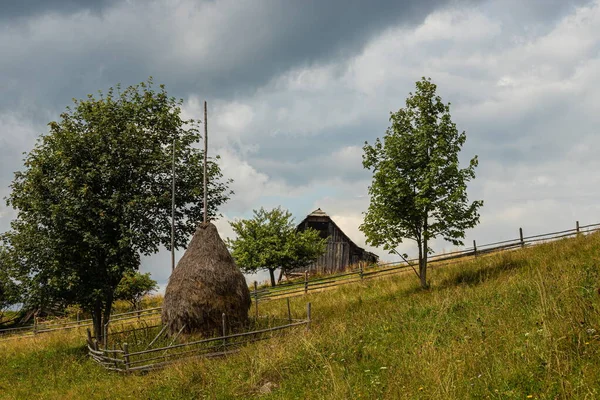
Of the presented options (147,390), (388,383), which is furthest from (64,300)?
(388,383)

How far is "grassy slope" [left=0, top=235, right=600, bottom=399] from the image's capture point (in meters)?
6.35

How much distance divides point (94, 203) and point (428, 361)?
17.6 metres

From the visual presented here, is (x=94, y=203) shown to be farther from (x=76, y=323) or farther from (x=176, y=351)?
(x=76, y=323)

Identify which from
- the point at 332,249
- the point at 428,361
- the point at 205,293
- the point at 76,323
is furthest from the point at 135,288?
the point at 428,361

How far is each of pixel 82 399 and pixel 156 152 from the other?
13.5m

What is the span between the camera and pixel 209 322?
15.7 m

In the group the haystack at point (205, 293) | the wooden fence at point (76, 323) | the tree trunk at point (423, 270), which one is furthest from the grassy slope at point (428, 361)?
the wooden fence at point (76, 323)

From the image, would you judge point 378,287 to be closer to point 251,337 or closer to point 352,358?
point 251,337

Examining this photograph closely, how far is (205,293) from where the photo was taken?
16.0m

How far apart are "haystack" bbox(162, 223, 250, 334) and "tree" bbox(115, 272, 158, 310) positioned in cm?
1915

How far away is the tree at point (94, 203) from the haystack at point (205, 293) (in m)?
4.81

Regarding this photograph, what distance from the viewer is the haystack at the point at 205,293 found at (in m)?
15.8

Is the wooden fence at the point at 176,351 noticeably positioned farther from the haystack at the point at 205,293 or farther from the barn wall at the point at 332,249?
the barn wall at the point at 332,249

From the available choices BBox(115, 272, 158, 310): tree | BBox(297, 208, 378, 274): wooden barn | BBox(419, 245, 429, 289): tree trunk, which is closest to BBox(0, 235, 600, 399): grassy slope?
Result: BBox(419, 245, 429, 289): tree trunk
